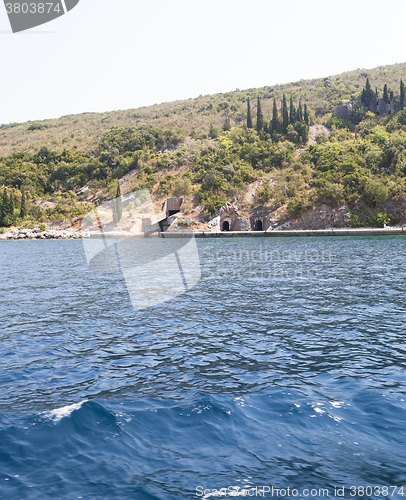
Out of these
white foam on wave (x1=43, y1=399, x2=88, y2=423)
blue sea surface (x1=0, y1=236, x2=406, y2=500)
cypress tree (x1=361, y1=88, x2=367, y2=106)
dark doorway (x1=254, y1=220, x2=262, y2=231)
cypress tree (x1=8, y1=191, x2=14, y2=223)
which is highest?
cypress tree (x1=361, y1=88, x2=367, y2=106)

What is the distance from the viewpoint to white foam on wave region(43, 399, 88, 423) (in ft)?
21.4

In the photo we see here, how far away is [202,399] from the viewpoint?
23.4 ft

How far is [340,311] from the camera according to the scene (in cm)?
1360

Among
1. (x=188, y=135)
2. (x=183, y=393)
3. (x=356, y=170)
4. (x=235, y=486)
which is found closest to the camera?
(x=235, y=486)

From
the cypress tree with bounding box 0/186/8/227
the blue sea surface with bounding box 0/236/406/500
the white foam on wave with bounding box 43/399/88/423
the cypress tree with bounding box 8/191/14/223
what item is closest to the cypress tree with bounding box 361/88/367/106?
the cypress tree with bounding box 8/191/14/223

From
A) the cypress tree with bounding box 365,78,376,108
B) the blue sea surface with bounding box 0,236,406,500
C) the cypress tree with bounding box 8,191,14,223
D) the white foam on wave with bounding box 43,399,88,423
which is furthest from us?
the cypress tree with bounding box 365,78,376,108

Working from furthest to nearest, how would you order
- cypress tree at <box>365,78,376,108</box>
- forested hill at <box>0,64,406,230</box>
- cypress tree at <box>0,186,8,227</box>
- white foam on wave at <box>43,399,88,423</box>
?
cypress tree at <box>365,78,376,108</box>, cypress tree at <box>0,186,8,227</box>, forested hill at <box>0,64,406,230</box>, white foam on wave at <box>43,399,88,423</box>

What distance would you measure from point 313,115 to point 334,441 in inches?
4354

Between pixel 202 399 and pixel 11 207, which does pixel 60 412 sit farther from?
pixel 11 207

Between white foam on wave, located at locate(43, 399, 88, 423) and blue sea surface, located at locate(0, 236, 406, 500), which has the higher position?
white foam on wave, located at locate(43, 399, 88, 423)

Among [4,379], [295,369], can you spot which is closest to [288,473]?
[295,369]

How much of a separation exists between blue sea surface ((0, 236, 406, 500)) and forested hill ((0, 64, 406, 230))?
56221mm

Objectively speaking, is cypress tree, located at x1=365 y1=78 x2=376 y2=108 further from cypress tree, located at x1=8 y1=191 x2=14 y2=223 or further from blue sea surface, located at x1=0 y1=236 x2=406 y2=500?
blue sea surface, located at x1=0 y1=236 x2=406 y2=500

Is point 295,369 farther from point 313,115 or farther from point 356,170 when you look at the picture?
point 313,115
